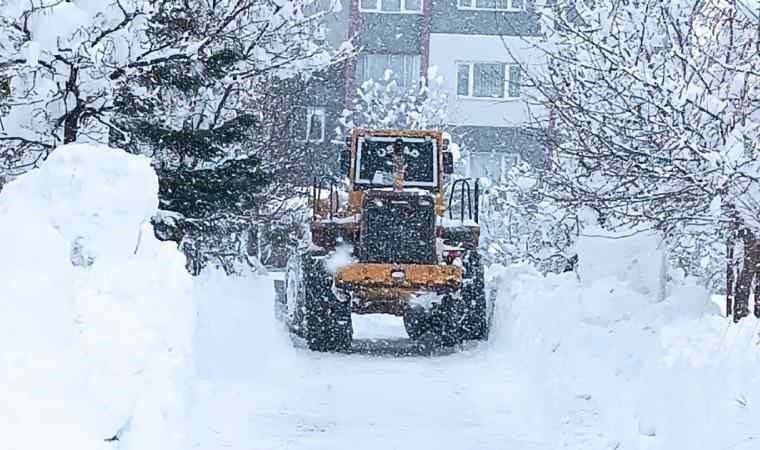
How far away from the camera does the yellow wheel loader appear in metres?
15.0

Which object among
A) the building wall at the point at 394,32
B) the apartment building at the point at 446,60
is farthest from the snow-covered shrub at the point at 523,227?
the building wall at the point at 394,32

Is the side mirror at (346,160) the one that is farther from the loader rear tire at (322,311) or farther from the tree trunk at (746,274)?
the tree trunk at (746,274)

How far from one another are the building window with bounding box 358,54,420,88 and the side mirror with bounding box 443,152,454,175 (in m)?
23.9

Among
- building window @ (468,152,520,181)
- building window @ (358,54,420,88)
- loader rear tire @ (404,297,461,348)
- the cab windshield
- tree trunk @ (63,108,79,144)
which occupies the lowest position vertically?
loader rear tire @ (404,297,461,348)

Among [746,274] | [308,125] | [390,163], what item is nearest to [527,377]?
[746,274]

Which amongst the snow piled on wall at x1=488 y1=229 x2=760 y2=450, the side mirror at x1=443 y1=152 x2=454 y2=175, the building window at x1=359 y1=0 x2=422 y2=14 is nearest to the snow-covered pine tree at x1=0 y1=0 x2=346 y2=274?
the side mirror at x1=443 y1=152 x2=454 y2=175

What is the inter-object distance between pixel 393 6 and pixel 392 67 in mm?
1986

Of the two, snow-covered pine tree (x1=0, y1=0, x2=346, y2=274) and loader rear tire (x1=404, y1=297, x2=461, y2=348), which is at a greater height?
snow-covered pine tree (x1=0, y1=0, x2=346, y2=274)

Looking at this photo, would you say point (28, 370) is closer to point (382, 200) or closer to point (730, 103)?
point (730, 103)

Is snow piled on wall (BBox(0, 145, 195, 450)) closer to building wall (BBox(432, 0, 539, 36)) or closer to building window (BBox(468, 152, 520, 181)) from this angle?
building window (BBox(468, 152, 520, 181))

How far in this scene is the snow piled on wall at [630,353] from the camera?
24.6 ft

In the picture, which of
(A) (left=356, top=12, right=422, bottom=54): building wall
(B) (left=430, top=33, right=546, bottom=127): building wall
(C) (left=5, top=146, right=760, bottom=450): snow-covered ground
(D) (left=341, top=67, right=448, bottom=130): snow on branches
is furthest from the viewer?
(A) (left=356, top=12, right=422, bottom=54): building wall

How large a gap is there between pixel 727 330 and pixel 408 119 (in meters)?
26.0

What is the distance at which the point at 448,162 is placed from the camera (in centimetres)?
1644
